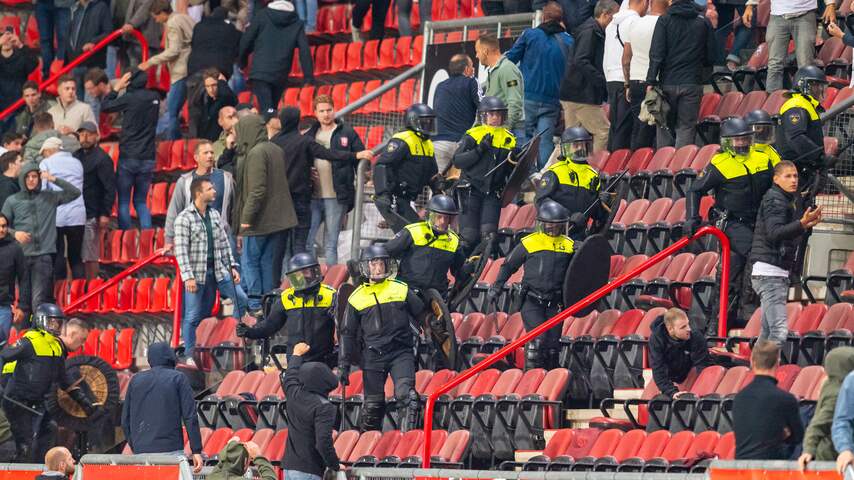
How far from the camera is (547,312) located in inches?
631

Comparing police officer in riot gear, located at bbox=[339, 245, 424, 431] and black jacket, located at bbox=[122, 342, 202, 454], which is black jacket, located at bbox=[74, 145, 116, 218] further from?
black jacket, located at bbox=[122, 342, 202, 454]

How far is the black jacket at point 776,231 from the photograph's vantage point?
1471 cm

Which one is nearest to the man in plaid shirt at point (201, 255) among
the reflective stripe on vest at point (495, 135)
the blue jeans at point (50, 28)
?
the reflective stripe on vest at point (495, 135)

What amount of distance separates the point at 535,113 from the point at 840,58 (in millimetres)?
2763

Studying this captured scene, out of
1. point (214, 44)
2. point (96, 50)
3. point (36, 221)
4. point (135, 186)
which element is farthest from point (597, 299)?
point (96, 50)

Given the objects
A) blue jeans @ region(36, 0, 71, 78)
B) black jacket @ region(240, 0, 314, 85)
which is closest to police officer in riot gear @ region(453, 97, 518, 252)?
black jacket @ region(240, 0, 314, 85)

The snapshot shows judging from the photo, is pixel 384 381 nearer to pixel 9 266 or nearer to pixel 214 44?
pixel 9 266

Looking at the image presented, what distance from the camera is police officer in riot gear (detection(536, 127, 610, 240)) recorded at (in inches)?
659

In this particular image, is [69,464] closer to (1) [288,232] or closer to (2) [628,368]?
(2) [628,368]

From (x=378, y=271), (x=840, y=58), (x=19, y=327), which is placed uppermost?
(x=840, y=58)

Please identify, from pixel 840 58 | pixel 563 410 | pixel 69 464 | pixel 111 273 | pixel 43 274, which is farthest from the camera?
pixel 111 273

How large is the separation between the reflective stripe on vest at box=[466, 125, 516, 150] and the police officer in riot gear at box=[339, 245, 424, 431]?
87.9 inches

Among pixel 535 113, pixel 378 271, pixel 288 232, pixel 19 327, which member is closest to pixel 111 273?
pixel 19 327

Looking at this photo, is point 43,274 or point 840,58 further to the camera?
point 43,274
